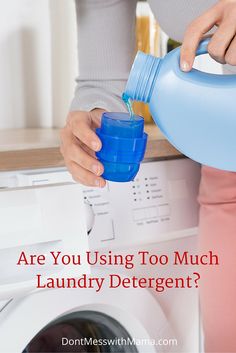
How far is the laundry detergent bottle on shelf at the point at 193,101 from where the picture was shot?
2.20 ft

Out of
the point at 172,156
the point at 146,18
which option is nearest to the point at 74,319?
the point at 172,156

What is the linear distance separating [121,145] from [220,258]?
390 mm

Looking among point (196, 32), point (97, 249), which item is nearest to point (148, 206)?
point (97, 249)

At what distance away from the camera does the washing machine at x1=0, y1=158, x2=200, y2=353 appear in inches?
34.2

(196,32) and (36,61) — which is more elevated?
(196,32)

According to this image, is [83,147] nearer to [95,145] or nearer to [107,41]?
[95,145]

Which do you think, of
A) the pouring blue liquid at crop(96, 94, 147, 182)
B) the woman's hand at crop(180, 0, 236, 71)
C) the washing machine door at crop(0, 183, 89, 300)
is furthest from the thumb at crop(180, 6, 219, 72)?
the washing machine door at crop(0, 183, 89, 300)

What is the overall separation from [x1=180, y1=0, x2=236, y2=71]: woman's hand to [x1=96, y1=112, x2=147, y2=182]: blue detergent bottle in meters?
0.11

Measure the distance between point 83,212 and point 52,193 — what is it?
6cm

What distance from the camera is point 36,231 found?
86 cm

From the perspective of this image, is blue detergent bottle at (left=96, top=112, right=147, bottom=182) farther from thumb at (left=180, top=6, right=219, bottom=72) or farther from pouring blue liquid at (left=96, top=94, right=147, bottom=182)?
thumb at (left=180, top=6, right=219, bottom=72)

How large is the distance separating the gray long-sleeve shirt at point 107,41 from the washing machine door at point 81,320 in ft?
1.03

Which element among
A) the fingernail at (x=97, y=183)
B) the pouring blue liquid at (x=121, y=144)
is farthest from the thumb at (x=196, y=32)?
the fingernail at (x=97, y=183)

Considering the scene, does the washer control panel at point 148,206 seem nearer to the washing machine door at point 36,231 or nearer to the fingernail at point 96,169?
the washing machine door at point 36,231
